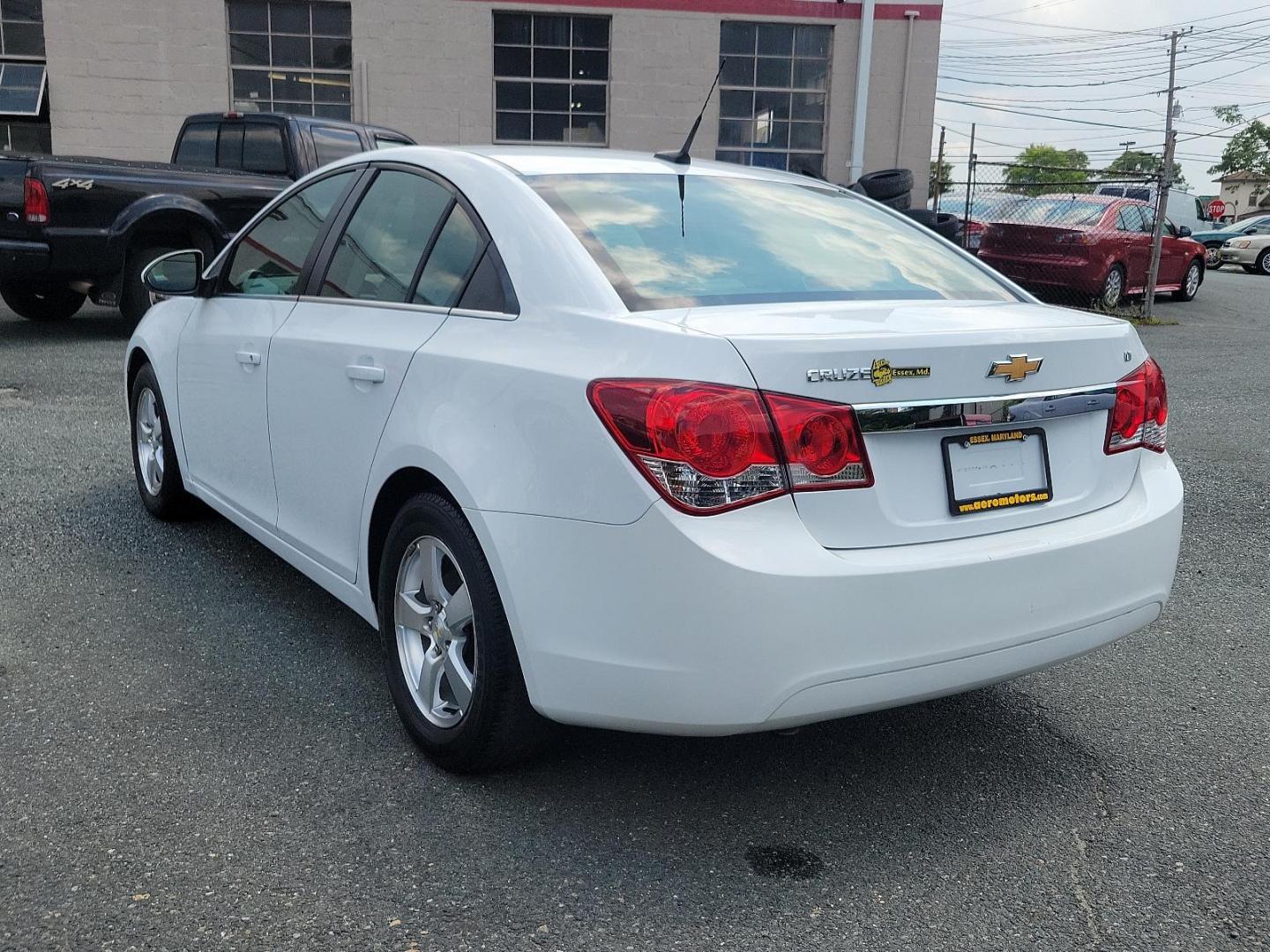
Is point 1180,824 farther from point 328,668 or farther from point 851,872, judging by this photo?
point 328,668

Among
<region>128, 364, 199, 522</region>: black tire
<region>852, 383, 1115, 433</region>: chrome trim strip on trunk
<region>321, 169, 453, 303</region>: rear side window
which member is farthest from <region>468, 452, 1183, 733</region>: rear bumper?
<region>128, 364, 199, 522</region>: black tire

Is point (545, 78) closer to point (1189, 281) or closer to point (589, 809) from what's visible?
point (1189, 281)

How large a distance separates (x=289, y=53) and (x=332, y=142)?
314 inches

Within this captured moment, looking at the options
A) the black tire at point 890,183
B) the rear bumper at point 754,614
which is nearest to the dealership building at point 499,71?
the black tire at point 890,183

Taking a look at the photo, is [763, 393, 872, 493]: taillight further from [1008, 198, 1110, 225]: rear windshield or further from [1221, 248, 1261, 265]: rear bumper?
[1221, 248, 1261, 265]: rear bumper

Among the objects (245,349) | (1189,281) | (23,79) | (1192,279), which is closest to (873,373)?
(245,349)

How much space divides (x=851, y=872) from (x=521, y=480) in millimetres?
1141

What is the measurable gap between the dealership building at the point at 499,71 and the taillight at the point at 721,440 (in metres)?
17.2

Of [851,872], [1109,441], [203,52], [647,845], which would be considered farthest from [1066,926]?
[203,52]

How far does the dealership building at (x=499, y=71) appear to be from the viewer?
18.0 meters

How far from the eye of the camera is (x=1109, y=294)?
15.3 meters

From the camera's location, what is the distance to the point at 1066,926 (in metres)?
2.54

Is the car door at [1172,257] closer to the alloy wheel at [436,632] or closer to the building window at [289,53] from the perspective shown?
the building window at [289,53]

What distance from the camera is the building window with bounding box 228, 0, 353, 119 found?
60.1ft
